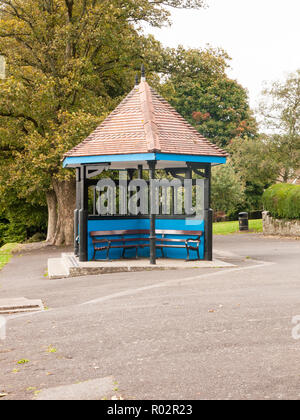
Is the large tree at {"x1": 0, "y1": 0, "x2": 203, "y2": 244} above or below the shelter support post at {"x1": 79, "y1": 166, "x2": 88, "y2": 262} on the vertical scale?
above

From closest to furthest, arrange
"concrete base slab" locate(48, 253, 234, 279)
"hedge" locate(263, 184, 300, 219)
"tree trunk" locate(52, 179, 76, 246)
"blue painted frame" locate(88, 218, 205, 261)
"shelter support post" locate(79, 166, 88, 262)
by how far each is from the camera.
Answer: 1. "concrete base slab" locate(48, 253, 234, 279)
2. "shelter support post" locate(79, 166, 88, 262)
3. "blue painted frame" locate(88, 218, 205, 261)
4. "tree trunk" locate(52, 179, 76, 246)
5. "hedge" locate(263, 184, 300, 219)

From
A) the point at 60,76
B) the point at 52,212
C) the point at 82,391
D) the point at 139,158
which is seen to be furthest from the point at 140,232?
the point at 82,391

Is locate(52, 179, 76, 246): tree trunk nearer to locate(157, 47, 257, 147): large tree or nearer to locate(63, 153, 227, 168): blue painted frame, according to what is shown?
locate(63, 153, 227, 168): blue painted frame

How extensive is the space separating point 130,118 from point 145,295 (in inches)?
311

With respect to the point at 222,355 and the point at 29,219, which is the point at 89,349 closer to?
the point at 222,355

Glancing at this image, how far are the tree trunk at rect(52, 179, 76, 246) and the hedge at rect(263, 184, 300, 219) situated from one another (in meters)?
11.2

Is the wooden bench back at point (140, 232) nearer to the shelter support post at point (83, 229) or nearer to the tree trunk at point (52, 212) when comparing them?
the shelter support post at point (83, 229)

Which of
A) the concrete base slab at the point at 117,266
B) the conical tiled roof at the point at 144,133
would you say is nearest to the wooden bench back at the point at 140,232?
the concrete base slab at the point at 117,266

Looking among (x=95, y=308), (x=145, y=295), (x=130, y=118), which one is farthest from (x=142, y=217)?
(x=95, y=308)

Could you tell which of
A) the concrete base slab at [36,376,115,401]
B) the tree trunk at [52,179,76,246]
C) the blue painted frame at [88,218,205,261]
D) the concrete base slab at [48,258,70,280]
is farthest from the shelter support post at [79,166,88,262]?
the concrete base slab at [36,376,115,401]

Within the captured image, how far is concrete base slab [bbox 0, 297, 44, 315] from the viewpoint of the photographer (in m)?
9.65

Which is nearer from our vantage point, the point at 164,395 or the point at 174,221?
A: the point at 164,395

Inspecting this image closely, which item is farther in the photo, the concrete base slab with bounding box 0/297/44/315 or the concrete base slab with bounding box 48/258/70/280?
the concrete base slab with bounding box 48/258/70/280

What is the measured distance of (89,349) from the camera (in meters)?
6.62
